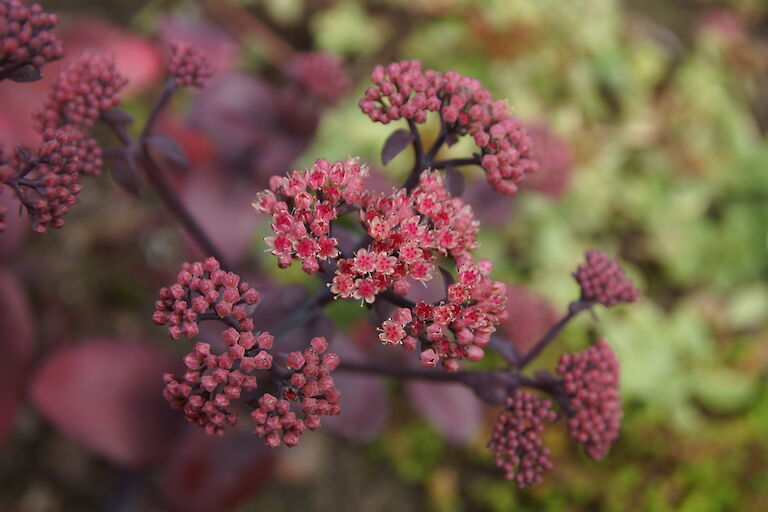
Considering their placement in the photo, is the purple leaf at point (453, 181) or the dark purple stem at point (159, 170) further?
the dark purple stem at point (159, 170)

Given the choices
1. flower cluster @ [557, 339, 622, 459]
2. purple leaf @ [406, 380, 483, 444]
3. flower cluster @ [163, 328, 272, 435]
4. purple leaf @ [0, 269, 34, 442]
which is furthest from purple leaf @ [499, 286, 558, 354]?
purple leaf @ [0, 269, 34, 442]

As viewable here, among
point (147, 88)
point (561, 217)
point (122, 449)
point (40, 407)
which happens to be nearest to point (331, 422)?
point (122, 449)

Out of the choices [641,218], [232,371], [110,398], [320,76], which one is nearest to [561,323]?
[232,371]

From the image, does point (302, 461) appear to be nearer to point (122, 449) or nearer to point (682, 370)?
point (122, 449)

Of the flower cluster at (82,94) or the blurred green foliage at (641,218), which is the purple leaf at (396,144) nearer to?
the flower cluster at (82,94)

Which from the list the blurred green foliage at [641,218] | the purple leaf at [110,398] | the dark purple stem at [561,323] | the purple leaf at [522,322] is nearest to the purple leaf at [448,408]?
the purple leaf at [522,322]

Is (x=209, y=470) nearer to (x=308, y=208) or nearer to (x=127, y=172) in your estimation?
(x=127, y=172)
